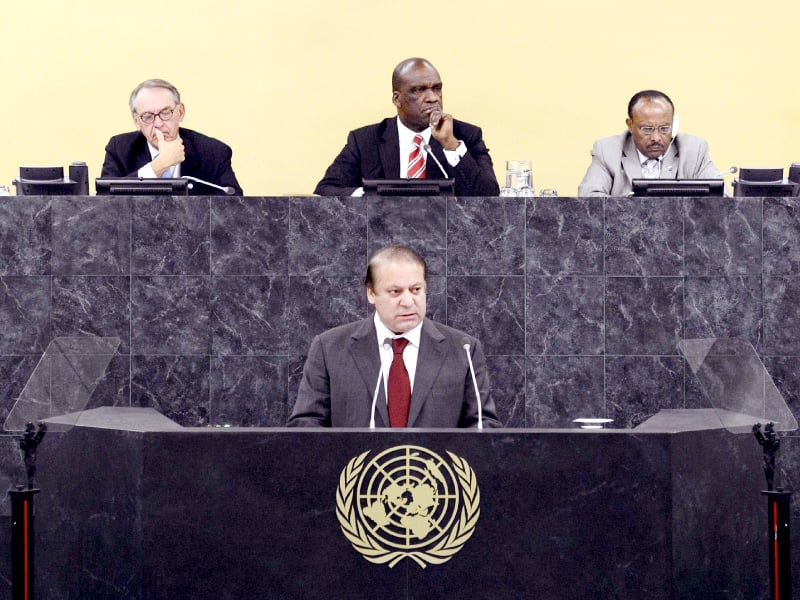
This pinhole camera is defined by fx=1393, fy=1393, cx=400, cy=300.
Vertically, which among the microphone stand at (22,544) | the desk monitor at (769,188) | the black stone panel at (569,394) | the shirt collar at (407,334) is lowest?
the microphone stand at (22,544)

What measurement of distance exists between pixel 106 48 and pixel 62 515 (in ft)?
15.4

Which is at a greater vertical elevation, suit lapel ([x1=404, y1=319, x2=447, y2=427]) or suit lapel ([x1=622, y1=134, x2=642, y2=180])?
suit lapel ([x1=622, y1=134, x2=642, y2=180])

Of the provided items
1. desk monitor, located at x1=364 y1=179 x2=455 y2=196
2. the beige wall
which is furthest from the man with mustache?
the beige wall

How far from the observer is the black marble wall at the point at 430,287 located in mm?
5281

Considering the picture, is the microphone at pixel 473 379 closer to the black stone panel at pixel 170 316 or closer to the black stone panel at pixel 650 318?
the black stone panel at pixel 650 318

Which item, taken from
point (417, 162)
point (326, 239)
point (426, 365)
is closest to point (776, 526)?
point (426, 365)

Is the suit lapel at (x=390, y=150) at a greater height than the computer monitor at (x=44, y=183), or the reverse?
the suit lapel at (x=390, y=150)

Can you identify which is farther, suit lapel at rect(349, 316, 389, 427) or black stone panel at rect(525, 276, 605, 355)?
black stone panel at rect(525, 276, 605, 355)

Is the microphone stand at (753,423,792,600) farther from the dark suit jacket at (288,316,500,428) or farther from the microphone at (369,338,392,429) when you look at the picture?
the microphone at (369,338,392,429)

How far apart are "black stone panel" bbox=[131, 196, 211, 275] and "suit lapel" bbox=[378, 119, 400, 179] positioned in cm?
104

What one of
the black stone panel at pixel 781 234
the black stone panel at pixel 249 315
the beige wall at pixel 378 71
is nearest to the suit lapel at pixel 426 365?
the black stone panel at pixel 249 315

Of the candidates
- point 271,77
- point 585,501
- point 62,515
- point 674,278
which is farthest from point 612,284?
point 271,77

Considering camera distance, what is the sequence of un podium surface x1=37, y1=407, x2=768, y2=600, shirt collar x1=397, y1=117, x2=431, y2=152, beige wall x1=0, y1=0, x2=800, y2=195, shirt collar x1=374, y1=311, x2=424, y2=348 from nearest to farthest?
un podium surface x1=37, y1=407, x2=768, y2=600 < shirt collar x1=374, y1=311, x2=424, y2=348 < shirt collar x1=397, y1=117, x2=431, y2=152 < beige wall x1=0, y1=0, x2=800, y2=195

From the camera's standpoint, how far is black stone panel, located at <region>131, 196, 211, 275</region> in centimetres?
530
